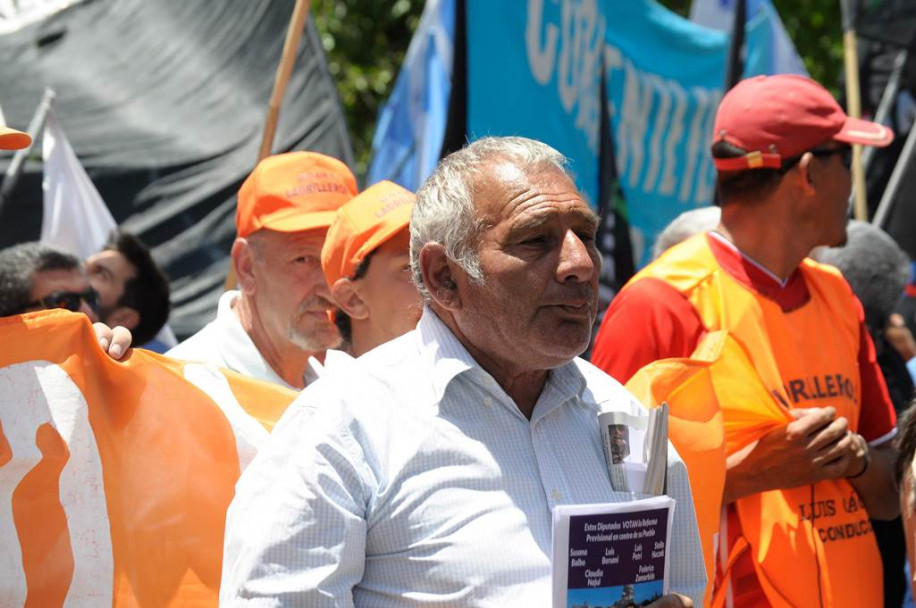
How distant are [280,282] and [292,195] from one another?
28 centimetres

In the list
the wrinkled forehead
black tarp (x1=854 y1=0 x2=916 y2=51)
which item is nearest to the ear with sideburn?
the wrinkled forehead

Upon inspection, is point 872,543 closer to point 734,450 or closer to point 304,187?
point 734,450

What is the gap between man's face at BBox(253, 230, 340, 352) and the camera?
12.5 ft

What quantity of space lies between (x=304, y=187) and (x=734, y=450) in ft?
5.08

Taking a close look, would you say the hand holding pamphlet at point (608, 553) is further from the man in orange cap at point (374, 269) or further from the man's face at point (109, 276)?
the man's face at point (109, 276)

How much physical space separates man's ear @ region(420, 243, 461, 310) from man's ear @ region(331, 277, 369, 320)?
1.12 meters

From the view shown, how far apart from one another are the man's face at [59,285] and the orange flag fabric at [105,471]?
4.93 ft

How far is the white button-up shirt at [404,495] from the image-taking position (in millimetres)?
2041

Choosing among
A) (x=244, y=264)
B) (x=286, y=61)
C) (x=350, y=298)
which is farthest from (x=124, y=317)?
(x=350, y=298)

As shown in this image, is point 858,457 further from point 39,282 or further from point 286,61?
point 286,61

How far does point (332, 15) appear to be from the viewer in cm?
1345

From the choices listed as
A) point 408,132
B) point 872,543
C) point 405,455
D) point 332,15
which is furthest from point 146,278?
point 332,15

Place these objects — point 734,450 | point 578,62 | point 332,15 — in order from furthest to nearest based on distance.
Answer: point 332,15 → point 578,62 → point 734,450

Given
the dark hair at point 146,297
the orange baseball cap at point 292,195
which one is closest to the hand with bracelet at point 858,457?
the orange baseball cap at point 292,195
